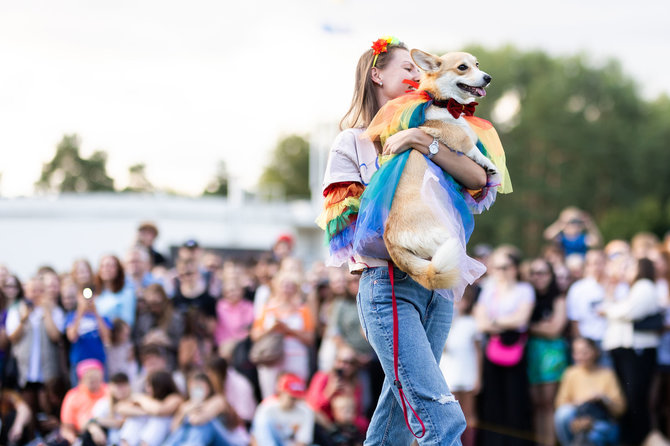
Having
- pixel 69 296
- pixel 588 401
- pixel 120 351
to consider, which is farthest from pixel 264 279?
pixel 588 401

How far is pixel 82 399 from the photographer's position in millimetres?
6984

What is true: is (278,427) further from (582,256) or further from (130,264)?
(582,256)

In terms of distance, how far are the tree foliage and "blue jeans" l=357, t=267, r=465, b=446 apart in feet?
111

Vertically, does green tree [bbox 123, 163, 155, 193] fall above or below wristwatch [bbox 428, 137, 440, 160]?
above

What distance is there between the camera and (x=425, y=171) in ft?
9.53

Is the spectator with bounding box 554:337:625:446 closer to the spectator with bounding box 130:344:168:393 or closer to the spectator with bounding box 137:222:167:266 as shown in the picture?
the spectator with bounding box 130:344:168:393

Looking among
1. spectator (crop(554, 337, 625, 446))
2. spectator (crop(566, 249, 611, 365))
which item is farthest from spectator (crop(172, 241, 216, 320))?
spectator (crop(566, 249, 611, 365))

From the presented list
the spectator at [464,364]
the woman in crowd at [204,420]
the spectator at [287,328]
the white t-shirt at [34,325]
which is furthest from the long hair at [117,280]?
the spectator at [464,364]

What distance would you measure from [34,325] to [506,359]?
453 centimetres

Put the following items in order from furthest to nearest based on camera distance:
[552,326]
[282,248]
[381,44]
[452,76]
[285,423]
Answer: [282,248] → [552,326] → [285,423] → [381,44] → [452,76]

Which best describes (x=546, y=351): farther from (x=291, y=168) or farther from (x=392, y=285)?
(x=291, y=168)

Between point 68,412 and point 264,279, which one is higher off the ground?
point 264,279

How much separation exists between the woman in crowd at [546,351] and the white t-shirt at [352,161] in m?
5.04

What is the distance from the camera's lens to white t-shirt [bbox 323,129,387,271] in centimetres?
311
